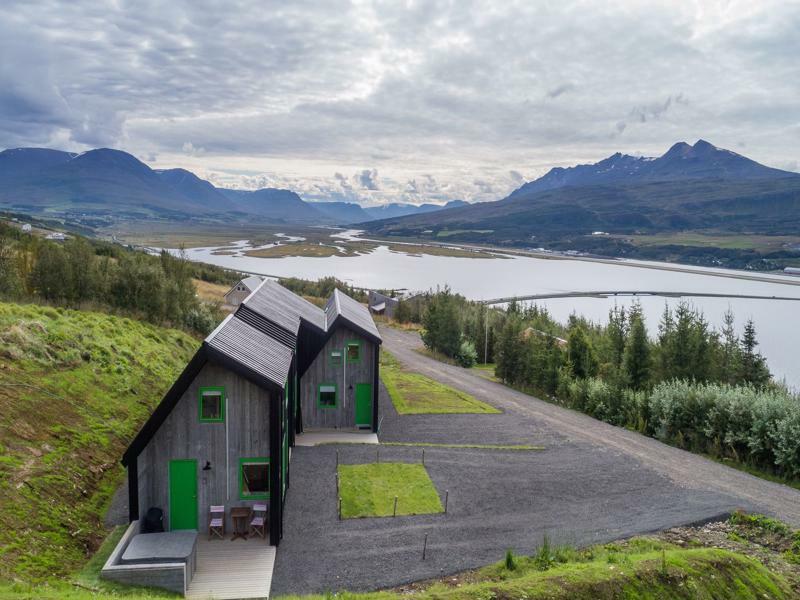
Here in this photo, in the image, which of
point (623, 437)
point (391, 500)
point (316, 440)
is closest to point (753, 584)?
point (391, 500)

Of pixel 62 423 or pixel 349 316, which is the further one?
pixel 349 316

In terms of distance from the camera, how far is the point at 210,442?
11891 mm

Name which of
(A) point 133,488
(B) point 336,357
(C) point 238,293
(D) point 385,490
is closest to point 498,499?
(D) point 385,490

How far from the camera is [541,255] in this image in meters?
187

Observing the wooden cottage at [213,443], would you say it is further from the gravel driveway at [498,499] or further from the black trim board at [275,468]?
the gravel driveway at [498,499]

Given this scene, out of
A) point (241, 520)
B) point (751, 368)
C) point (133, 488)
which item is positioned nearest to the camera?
point (133, 488)

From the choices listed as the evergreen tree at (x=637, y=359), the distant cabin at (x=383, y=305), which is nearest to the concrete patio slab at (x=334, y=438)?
the evergreen tree at (x=637, y=359)

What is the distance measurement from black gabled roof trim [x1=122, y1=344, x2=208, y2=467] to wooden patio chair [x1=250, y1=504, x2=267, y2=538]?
8.98 feet

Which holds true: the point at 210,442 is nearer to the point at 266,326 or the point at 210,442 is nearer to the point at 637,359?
the point at 266,326

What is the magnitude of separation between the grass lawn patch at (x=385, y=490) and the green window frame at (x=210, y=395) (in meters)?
3.98

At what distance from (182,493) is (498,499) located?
7.92 m

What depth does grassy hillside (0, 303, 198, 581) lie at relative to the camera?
10.3 metres

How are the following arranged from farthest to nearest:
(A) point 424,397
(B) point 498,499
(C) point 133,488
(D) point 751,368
Result: (D) point 751,368 < (A) point 424,397 < (B) point 498,499 < (C) point 133,488

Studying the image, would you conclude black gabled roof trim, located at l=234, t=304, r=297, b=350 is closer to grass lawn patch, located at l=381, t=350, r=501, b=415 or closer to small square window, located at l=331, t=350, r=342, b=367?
small square window, located at l=331, t=350, r=342, b=367
